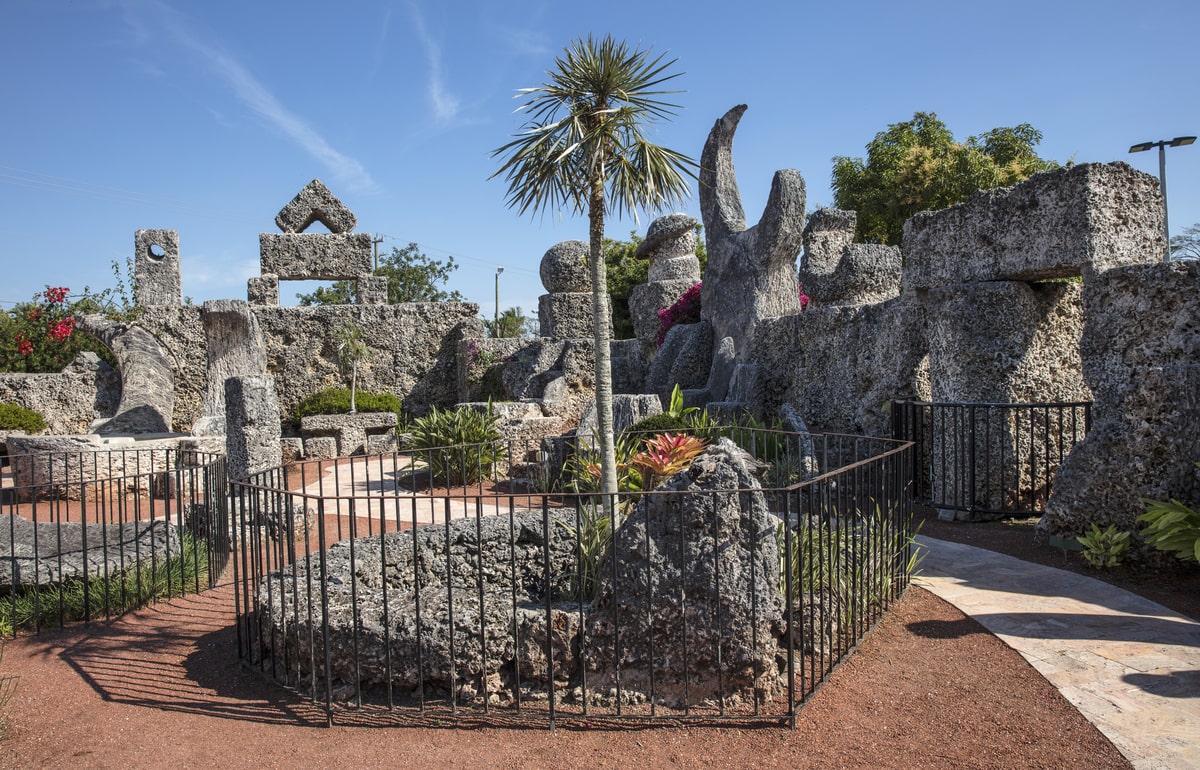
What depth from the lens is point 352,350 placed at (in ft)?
46.6

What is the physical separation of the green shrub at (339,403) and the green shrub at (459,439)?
2771mm

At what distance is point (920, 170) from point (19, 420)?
2103cm

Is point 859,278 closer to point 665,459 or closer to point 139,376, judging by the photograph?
point 665,459

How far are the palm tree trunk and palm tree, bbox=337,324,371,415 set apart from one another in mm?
9547

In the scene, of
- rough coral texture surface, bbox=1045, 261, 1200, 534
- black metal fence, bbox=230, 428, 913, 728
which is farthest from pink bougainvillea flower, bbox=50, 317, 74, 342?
rough coral texture surface, bbox=1045, 261, 1200, 534

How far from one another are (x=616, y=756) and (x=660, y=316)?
1241 centimetres

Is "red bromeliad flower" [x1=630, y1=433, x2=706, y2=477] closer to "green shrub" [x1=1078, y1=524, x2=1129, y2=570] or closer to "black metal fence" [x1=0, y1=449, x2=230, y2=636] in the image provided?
"green shrub" [x1=1078, y1=524, x2=1129, y2=570]

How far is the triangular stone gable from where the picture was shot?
14773 millimetres

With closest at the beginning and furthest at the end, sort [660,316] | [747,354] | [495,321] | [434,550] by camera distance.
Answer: [434,550]
[747,354]
[660,316]
[495,321]

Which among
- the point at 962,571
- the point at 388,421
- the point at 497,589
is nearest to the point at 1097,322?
the point at 962,571

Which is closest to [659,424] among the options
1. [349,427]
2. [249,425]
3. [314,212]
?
[249,425]

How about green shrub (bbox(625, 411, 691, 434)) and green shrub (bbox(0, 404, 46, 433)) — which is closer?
green shrub (bbox(625, 411, 691, 434))

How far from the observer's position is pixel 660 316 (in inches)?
610

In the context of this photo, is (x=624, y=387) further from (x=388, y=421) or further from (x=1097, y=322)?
(x=1097, y=322)
